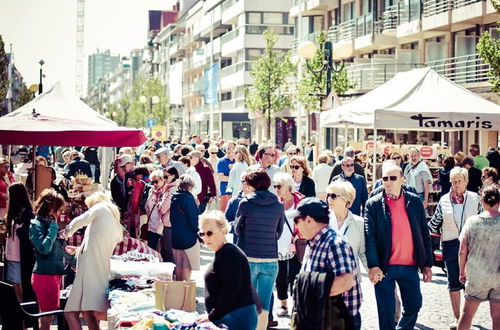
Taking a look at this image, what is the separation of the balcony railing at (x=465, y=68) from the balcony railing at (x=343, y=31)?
9883mm

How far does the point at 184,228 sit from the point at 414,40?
33384 millimetres

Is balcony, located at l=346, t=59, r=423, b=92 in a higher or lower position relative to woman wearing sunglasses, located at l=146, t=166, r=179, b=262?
higher

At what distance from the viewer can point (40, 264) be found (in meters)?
9.87

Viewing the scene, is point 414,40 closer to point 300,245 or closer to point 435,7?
point 435,7

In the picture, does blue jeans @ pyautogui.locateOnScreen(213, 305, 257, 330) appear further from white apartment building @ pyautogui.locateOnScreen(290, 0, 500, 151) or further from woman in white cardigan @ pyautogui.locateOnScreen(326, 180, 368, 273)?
white apartment building @ pyautogui.locateOnScreen(290, 0, 500, 151)

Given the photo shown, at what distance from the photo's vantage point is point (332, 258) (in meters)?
6.77

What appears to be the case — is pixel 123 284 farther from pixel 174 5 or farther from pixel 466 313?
pixel 174 5

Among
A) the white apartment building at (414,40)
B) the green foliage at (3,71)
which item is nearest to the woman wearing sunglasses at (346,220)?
the white apartment building at (414,40)

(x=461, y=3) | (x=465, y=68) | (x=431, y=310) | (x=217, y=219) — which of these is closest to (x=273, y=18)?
(x=461, y=3)

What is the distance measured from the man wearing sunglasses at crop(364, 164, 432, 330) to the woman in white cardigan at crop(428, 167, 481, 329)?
179cm

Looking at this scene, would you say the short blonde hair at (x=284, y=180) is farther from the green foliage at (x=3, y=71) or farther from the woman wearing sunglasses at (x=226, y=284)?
the green foliage at (x=3, y=71)

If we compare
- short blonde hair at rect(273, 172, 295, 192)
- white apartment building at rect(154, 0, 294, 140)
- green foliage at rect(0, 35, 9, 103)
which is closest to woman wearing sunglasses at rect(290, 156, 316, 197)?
Result: short blonde hair at rect(273, 172, 295, 192)

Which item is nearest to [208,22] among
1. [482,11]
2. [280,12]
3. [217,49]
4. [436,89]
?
[217,49]

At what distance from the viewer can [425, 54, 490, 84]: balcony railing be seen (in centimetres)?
3674
